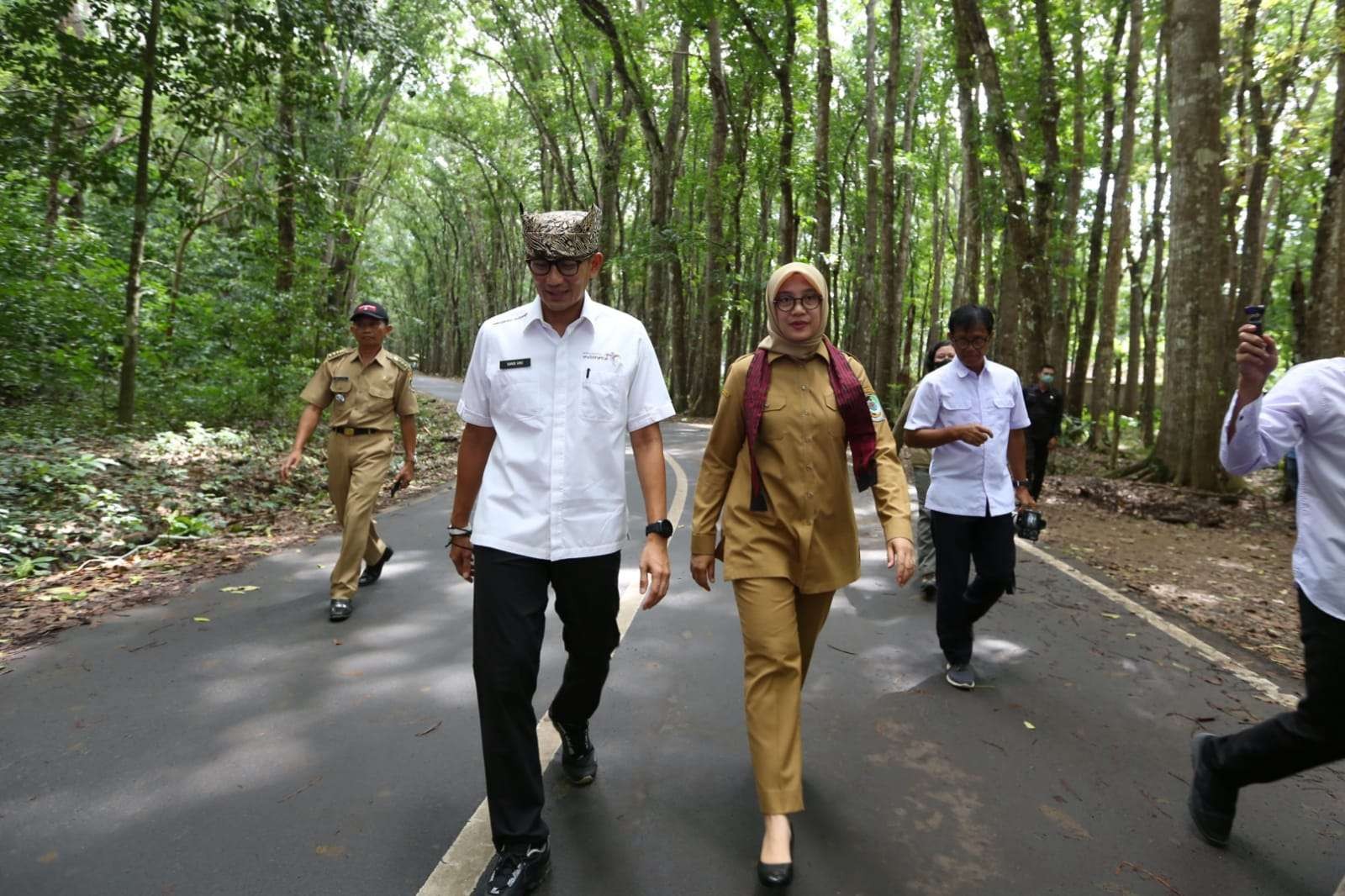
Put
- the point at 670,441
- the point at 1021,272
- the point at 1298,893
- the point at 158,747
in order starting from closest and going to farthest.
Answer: the point at 1298,893 < the point at 158,747 < the point at 1021,272 < the point at 670,441

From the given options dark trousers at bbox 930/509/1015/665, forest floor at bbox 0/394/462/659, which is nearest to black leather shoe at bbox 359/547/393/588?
forest floor at bbox 0/394/462/659

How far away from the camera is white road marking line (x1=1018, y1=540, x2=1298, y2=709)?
4652 millimetres

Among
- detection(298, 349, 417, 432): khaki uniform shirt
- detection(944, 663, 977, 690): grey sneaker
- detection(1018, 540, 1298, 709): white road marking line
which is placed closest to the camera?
detection(944, 663, 977, 690): grey sneaker

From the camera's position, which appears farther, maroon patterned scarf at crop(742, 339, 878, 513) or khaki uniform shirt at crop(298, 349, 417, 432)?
khaki uniform shirt at crop(298, 349, 417, 432)

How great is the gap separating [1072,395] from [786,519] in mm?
22494

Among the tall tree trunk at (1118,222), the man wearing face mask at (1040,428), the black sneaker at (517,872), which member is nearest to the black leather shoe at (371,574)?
the black sneaker at (517,872)

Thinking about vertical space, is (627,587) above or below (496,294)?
below

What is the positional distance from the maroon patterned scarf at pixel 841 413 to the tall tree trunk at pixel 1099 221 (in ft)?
61.5

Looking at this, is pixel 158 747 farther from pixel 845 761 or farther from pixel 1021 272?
pixel 1021 272

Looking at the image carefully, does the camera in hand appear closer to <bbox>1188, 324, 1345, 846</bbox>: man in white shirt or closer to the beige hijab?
<bbox>1188, 324, 1345, 846</bbox>: man in white shirt

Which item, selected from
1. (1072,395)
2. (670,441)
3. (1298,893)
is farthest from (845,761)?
(1072,395)

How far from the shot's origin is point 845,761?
3.63m

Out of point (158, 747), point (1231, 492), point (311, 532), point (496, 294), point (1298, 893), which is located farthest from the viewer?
point (496, 294)

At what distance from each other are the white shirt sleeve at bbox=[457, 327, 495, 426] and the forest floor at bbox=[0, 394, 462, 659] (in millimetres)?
3692
